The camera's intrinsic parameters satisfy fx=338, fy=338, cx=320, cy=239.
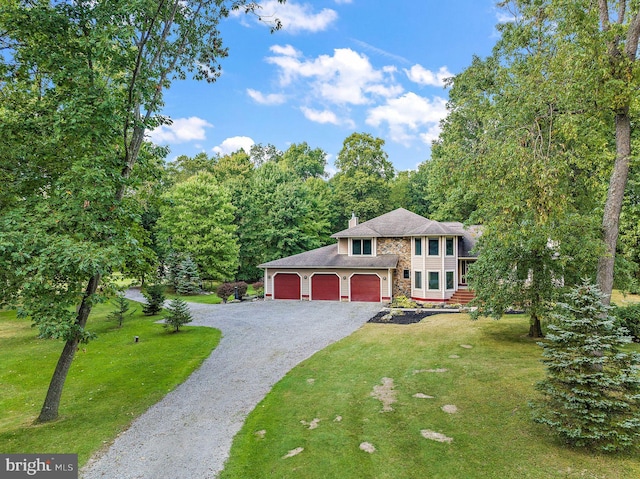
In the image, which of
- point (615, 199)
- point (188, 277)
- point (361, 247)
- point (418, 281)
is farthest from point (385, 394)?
point (188, 277)

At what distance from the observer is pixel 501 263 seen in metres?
12.9

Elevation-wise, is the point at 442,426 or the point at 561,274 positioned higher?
the point at 561,274

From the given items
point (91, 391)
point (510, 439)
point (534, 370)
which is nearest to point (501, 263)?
point (534, 370)

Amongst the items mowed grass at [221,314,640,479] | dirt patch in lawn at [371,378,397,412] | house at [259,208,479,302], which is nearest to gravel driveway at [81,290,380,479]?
mowed grass at [221,314,640,479]

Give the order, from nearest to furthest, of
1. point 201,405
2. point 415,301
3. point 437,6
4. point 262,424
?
1. point 262,424
2. point 201,405
3. point 437,6
4. point 415,301

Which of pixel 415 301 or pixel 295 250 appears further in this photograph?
pixel 295 250

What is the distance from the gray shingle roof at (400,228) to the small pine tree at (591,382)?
54.6ft

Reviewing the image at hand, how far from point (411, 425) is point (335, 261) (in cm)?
1794

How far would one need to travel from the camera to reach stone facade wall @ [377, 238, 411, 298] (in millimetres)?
24062

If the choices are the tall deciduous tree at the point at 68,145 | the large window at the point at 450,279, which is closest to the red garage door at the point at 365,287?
the large window at the point at 450,279

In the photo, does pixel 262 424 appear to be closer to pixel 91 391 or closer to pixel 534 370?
pixel 91 391

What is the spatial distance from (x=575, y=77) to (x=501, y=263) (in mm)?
7011

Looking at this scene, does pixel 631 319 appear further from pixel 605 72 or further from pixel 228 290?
pixel 228 290

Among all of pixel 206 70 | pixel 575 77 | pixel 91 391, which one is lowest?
pixel 91 391
